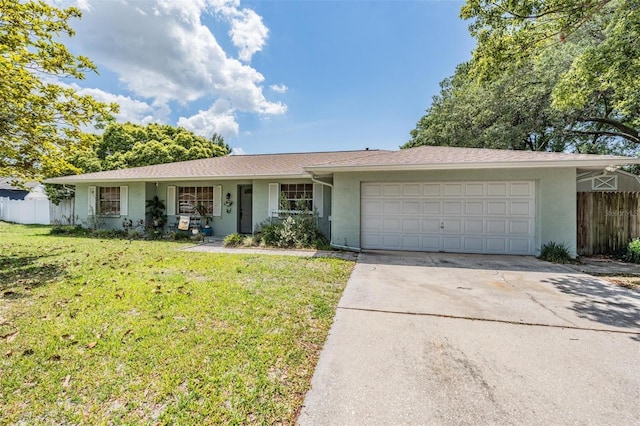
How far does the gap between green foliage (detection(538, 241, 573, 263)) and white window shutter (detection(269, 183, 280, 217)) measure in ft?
28.5

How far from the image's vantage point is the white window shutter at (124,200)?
1255 cm

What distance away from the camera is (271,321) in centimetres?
354

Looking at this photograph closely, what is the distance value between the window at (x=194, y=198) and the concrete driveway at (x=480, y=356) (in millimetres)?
9214

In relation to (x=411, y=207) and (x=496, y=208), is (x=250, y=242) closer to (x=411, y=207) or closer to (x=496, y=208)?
(x=411, y=207)

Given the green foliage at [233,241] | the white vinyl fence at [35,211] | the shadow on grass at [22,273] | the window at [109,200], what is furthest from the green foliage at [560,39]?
the white vinyl fence at [35,211]

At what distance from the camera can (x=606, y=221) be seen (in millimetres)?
8188

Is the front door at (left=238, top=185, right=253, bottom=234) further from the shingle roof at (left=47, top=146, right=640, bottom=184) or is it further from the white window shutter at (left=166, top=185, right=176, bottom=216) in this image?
the white window shutter at (left=166, top=185, right=176, bottom=216)

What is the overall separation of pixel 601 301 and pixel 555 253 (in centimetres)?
345

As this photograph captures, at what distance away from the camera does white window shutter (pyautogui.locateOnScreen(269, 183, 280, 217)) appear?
1086 centimetres

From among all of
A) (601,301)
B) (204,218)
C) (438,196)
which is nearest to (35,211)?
(204,218)

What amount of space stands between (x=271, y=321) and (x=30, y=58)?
24.2ft

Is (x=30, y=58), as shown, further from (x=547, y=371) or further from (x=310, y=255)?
(x=547, y=371)

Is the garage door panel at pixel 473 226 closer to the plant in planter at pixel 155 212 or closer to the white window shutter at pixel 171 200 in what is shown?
the white window shutter at pixel 171 200

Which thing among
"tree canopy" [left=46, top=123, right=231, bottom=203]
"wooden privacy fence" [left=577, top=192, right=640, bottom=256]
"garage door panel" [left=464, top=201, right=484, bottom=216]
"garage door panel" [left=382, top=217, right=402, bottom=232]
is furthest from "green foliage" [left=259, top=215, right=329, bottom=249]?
"tree canopy" [left=46, top=123, right=231, bottom=203]
